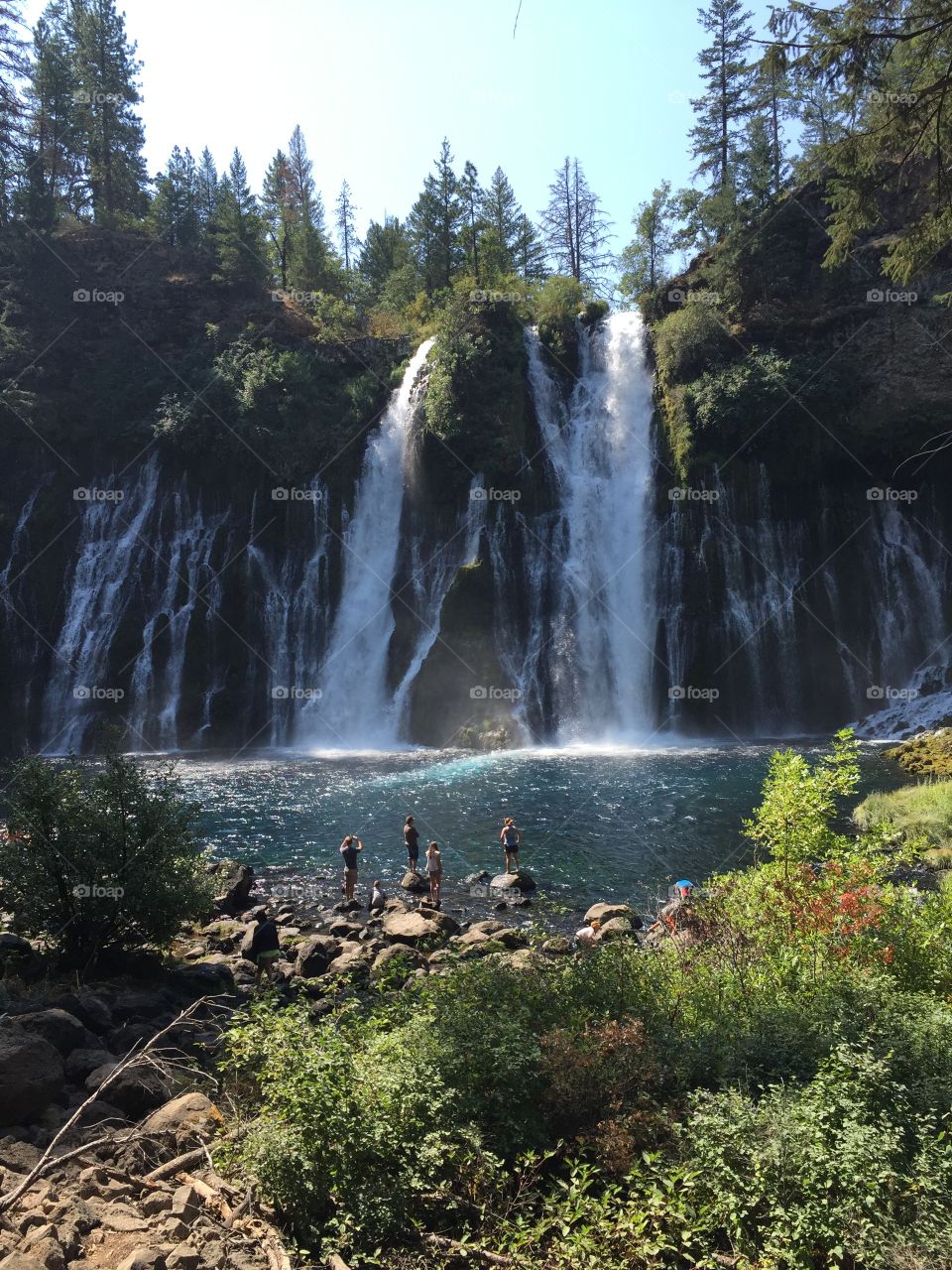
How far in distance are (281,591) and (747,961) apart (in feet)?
103

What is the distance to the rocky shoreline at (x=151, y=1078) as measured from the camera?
478 centimetres

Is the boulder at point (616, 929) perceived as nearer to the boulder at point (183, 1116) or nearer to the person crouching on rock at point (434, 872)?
the person crouching on rock at point (434, 872)

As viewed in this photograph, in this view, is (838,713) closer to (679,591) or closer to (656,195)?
(679,591)

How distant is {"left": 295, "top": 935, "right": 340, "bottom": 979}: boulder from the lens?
37.4 ft

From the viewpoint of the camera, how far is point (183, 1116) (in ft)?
21.1

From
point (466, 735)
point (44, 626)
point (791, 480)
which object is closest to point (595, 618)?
point (466, 735)

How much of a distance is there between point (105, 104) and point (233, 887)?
2277 inches

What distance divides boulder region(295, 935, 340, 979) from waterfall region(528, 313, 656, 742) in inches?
816

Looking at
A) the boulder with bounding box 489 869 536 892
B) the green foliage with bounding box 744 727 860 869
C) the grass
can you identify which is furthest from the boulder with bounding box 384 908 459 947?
the grass

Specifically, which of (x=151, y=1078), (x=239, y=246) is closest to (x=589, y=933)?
(x=151, y=1078)

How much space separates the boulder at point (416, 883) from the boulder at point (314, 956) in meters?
3.56

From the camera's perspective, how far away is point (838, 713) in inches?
1308

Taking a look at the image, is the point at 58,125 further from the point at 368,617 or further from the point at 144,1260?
the point at 144,1260

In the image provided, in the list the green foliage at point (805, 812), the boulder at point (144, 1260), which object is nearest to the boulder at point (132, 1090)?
the boulder at point (144, 1260)
